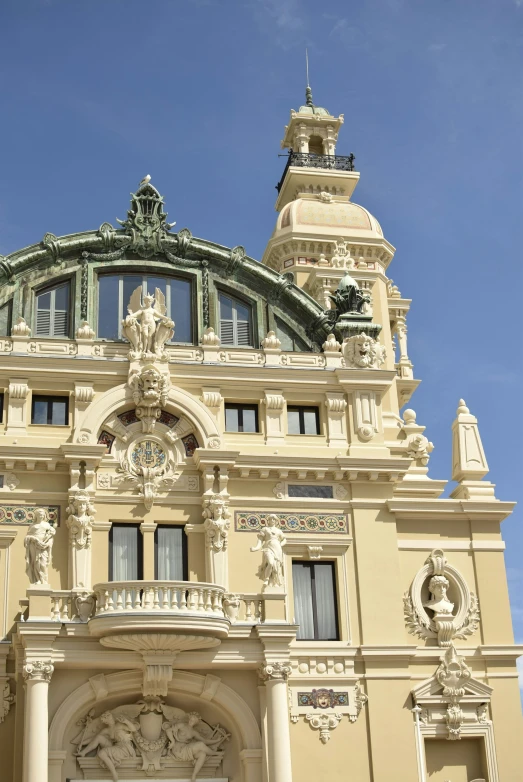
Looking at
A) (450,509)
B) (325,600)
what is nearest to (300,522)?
(325,600)

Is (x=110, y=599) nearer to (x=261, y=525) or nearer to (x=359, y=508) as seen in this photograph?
(x=261, y=525)

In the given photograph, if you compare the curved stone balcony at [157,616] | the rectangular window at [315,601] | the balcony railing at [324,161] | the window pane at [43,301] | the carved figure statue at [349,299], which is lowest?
the curved stone balcony at [157,616]

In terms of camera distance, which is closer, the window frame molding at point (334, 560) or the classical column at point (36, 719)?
the classical column at point (36, 719)

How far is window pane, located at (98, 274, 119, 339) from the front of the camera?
3809cm

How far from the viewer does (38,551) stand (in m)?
31.9

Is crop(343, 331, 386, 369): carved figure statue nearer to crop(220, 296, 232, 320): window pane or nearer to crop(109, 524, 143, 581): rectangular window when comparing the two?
crop(220, 296, 232, 320): window pane

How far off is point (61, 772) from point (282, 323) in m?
15.3

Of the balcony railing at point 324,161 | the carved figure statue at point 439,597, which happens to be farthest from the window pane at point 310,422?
the balcony railing at point 324,161

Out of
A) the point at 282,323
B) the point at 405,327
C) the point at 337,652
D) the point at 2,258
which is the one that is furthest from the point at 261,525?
the point at 405,327

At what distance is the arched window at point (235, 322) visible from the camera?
39031 mm

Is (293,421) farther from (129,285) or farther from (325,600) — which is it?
(129,285)

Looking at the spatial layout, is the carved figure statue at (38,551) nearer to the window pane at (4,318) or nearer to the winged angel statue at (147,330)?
the winged angel statue at (147,330)

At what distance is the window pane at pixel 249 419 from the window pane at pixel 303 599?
4273 mm

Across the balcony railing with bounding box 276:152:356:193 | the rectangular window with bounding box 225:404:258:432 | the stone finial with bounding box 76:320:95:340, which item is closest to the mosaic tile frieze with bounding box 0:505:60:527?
the stone finial with bounding box 76:320:95:340
